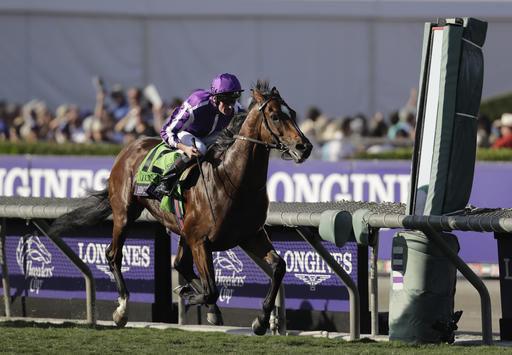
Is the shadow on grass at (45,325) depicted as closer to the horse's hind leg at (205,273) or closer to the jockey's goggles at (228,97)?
the horse's hind leg at (205,273)

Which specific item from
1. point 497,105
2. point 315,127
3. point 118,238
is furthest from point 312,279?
point 497,105

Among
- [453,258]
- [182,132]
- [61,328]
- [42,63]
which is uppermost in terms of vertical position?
[42,63]

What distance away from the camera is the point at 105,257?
9.77 m

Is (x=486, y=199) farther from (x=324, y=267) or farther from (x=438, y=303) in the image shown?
(x=438, y=303)

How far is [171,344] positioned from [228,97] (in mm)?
1757

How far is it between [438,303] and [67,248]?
122 inches

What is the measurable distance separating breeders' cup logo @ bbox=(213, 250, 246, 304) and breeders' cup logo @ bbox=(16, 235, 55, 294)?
1.52 m

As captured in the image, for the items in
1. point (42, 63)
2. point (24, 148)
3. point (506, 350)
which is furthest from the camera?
point (42, 63)

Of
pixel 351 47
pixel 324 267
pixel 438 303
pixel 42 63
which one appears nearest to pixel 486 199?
pixel 324 267

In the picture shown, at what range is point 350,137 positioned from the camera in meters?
16.5

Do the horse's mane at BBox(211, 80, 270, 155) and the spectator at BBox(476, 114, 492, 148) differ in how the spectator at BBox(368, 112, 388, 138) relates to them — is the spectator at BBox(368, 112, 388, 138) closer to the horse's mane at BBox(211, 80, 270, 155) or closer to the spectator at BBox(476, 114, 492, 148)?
the spectator at BBox(476, 114, 492, 148)

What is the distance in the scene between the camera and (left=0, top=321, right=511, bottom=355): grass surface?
25.1ft

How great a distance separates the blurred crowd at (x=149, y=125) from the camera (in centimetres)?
1551

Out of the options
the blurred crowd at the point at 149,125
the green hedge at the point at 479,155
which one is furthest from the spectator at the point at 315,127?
the green hedge at the point at 479,155
